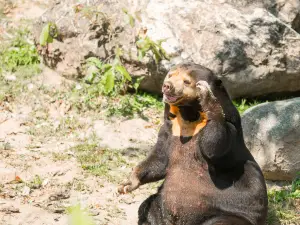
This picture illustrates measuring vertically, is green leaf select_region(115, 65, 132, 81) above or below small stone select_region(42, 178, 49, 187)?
above

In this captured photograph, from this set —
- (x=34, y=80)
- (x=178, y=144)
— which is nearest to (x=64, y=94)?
(x=34, y=80)

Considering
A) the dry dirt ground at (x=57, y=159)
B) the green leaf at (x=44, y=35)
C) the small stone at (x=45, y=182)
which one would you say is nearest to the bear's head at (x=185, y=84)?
the dry dirt ground at (x=57, y=159)

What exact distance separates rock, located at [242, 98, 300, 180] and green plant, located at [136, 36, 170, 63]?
177cm

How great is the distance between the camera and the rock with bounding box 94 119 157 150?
23.6 feet

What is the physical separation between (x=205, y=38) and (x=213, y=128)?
13.2ft

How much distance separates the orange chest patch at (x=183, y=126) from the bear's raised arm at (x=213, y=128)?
207 millimetres

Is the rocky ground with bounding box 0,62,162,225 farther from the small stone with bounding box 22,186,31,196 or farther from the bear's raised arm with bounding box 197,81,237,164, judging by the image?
the bear's raised arm with bounding box 197,81,237,164

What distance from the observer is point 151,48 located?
7.69 meters

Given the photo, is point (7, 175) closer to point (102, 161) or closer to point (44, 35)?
point (102, 161)

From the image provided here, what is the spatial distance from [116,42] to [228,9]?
5.16ft

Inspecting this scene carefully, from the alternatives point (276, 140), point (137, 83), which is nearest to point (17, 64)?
point (137, 83)

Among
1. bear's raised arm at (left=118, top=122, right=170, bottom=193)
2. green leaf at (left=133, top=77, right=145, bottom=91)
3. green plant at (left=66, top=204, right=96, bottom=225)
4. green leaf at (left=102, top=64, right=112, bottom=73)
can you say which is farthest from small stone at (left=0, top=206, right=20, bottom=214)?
green plant at (left=66, top=204, right=96, bottom=225)

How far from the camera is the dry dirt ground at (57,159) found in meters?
5.71

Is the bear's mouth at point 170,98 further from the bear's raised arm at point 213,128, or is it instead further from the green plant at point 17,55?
the green plant at point 17,55
